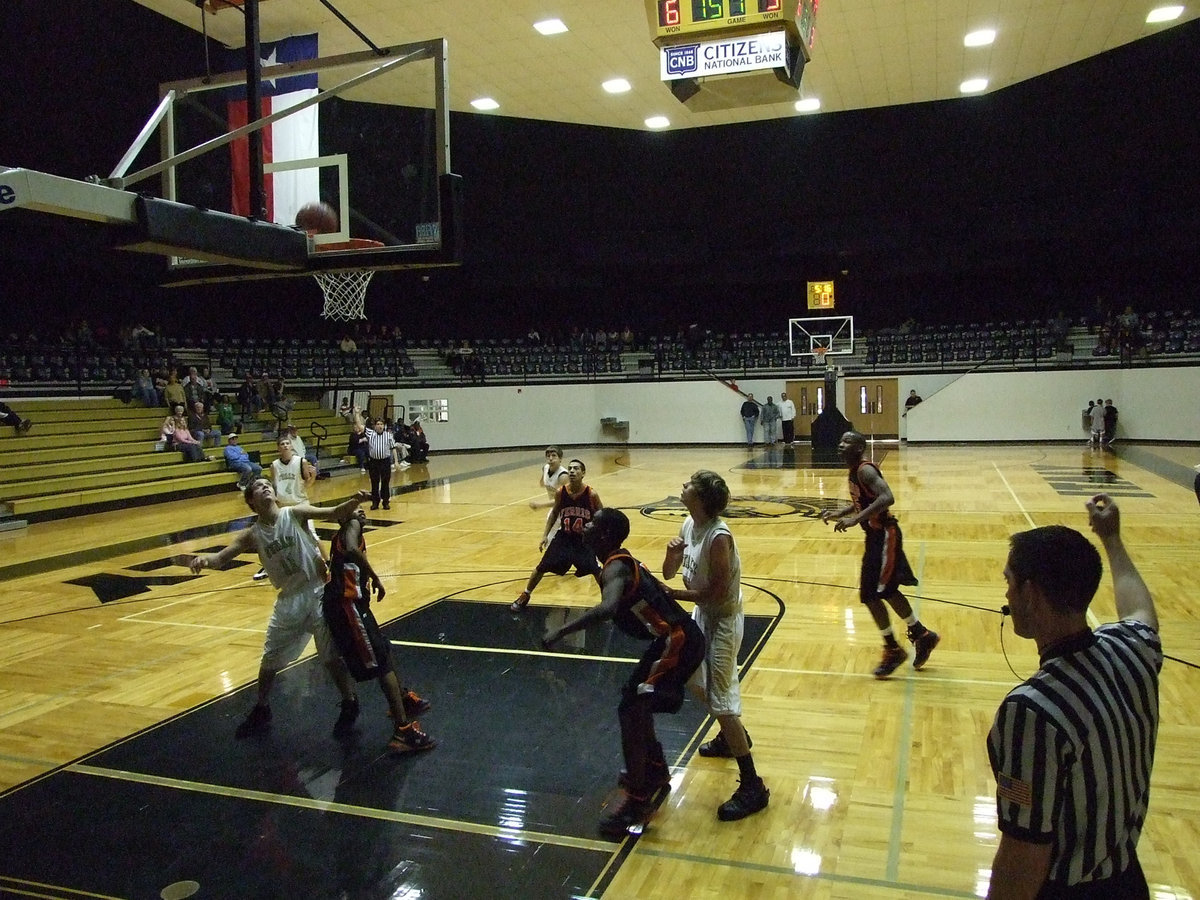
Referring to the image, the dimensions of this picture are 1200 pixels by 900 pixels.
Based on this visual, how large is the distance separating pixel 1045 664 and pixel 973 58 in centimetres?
1797

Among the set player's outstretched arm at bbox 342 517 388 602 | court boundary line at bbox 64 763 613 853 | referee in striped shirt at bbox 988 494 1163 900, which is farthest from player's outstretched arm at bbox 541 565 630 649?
referee in striped shirt at bbox 988 494 1163 900

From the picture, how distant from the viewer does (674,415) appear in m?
31.0

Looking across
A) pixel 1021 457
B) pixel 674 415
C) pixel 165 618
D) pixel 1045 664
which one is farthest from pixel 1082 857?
pixel 674 415

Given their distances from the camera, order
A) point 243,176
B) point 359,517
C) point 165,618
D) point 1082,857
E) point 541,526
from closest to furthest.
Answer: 1. point 1082,857
2. point 359,517
3. point 243,176
4. point 165,618
5. point 541,526

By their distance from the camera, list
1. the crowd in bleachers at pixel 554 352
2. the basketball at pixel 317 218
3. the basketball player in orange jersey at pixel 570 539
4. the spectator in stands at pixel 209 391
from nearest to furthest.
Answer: the basketball at pixel 317 218
the basketball player in orange jersey at pixel 570 539
the crowd in bleachers at pixel 554 352
the spectator in stands at pixel 209 391

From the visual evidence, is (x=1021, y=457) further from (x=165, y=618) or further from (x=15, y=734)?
(x=15, y=734)

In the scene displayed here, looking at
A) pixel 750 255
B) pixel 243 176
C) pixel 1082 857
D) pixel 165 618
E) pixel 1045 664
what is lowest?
pixel 165 618

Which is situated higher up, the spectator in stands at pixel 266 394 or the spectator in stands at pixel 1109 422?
the spectator in stands at pixel 266 394

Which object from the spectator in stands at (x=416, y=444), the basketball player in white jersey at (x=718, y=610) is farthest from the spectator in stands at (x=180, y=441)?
the basketball player in white jersey at (x=718, y=610)

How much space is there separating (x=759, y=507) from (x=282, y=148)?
1043 cm

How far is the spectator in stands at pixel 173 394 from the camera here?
20469mm

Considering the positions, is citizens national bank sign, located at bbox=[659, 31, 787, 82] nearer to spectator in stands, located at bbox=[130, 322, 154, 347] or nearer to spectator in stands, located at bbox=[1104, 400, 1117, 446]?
spectator in stands, located at bbox=[130, 322, 154, 347]

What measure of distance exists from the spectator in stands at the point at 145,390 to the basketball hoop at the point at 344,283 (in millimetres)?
10100

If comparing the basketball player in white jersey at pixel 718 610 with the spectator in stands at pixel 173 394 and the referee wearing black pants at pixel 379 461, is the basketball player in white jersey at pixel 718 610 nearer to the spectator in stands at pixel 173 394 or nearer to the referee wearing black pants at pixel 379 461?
the referee wearing black pants at pixel 379 461
